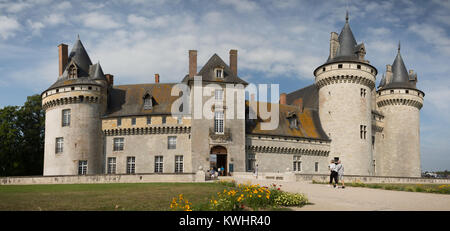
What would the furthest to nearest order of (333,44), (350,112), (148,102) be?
(333,44), (350,112), (148,102)

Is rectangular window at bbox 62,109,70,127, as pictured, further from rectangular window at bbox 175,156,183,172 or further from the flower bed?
the flower bed

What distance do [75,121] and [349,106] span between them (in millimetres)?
29612

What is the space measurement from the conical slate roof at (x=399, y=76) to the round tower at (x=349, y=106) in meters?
6.56

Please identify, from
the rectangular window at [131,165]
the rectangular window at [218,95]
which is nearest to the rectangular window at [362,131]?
the rectangular window at [218,95]

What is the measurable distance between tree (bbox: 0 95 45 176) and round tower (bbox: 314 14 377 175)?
3459 centimetres

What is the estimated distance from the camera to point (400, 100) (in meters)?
51.9

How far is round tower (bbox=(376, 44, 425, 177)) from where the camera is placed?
51000 millimetres

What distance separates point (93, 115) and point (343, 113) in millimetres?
27267

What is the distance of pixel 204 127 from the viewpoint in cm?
3988

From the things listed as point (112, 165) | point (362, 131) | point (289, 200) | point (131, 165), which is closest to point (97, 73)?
point (112, 165)

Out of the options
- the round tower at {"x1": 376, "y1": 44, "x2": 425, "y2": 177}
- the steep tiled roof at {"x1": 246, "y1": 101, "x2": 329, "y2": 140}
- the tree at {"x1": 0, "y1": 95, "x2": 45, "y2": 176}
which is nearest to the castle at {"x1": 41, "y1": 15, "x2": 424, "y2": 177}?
the steep tiled roof at {"x1": 246, "y1": 101, "x2": 329, "y2": 140}

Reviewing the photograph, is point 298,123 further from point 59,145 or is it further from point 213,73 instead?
point 59,145
